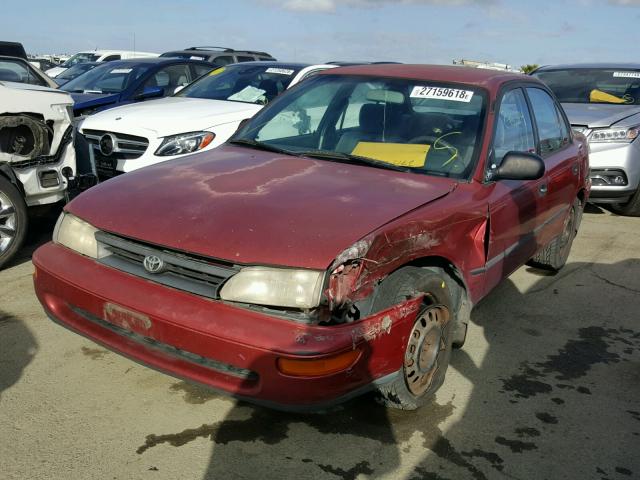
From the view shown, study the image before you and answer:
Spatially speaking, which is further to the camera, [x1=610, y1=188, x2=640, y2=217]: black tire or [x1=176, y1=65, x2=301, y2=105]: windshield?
[x1=610, y1=188, x2=640, y2=217]: black tire

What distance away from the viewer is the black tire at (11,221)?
4.68 meters

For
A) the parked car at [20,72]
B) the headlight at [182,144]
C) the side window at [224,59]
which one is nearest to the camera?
the headlight at [182,144]

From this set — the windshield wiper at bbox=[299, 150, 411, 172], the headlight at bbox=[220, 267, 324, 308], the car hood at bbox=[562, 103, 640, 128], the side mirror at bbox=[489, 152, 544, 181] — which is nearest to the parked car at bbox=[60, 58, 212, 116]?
the windshield wiper at bbox=[299, 150, 411, 172]

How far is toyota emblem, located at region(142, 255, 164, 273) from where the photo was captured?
2.74m

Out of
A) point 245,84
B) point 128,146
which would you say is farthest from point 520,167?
point 245,84

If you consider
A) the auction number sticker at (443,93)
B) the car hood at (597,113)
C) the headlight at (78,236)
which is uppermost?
the auction number sticker at (443,93)

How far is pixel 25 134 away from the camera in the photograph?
4.93 m

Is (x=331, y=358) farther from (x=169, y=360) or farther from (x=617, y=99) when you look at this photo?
(x=617, y=99)

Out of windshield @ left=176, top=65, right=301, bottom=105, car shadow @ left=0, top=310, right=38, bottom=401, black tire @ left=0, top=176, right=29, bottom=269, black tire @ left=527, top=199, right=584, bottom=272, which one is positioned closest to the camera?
car shadow @ left=0, top=310, right=38, bottom=401

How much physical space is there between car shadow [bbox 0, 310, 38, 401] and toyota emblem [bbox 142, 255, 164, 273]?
1037 mm

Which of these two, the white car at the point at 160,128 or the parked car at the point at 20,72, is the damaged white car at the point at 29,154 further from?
the parked car at the point at 20,72

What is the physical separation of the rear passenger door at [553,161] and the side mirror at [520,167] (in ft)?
2.52

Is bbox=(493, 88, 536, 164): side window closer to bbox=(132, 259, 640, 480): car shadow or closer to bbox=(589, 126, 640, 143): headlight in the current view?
bbox=(132, 259, 640, 480): car shadow

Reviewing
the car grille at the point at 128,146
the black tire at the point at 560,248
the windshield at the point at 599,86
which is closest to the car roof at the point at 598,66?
the windshield at the point at 599,86
